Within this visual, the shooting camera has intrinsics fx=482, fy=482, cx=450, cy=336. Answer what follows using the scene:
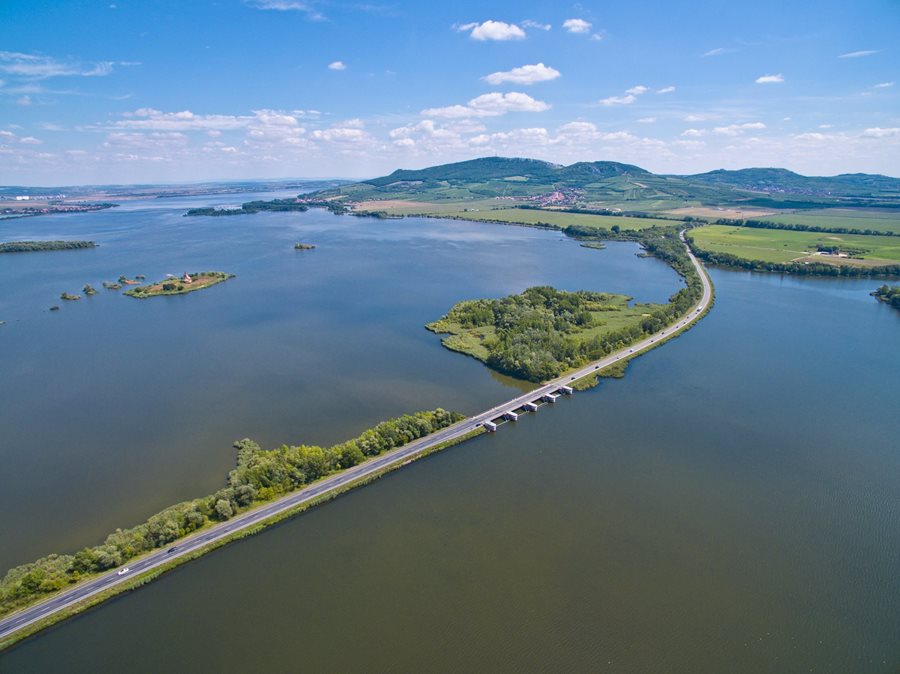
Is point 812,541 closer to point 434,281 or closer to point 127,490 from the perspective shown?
point 127,490

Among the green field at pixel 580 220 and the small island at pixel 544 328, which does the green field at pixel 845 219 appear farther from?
the small island at pixel 544 328

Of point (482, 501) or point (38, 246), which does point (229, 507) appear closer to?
point (482, 501)

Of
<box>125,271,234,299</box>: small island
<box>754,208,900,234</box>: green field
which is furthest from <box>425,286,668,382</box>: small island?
<box>754,208,900,234</box>: green field

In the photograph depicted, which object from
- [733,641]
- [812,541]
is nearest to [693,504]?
[812,541]

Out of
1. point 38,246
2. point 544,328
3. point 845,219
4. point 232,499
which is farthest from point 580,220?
point 232,499

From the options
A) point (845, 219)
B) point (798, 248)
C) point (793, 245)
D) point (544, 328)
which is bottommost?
point (544, 328)

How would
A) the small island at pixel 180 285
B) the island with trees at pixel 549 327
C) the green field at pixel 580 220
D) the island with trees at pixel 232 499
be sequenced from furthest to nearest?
the green field at pixel 580 220 < the small island at pixel 180 285 < the island with trees at pixel 549 327 < the island with trees at pixel 232 499

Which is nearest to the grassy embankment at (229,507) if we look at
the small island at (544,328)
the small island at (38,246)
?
the small island at (544,328)
